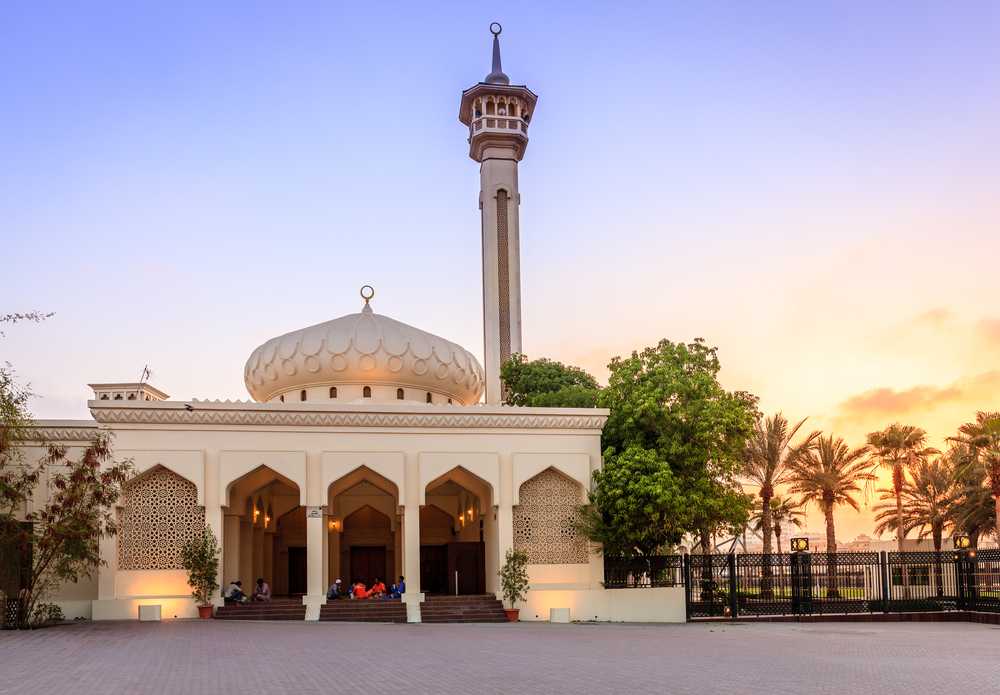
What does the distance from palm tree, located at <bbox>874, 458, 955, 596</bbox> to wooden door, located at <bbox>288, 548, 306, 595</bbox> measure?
19194 mm

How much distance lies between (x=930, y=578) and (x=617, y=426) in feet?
25.0

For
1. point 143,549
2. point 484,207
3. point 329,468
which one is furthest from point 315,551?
point 484,207

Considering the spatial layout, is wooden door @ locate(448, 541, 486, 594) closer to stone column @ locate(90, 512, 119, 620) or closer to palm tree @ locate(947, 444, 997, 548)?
stone column @ locate(90, 512, 119, 620)

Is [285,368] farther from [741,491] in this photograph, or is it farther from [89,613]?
[741,491]

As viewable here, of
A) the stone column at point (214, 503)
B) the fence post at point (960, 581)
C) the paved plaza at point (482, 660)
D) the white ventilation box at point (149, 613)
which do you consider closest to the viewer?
the paved plaza at point (482, 660)

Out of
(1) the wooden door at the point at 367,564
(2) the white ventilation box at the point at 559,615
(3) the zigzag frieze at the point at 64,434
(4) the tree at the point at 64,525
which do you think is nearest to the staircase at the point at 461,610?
(2) the white ventilation box at the point at 559,615

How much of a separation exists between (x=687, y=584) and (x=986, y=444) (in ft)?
36.7

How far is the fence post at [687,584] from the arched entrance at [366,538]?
24.0ft

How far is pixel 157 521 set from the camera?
21.6m

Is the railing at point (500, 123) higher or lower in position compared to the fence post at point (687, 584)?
higher

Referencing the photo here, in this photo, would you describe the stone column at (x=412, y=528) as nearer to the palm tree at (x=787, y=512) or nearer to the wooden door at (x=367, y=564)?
the wooden door at (x=367, y=564)

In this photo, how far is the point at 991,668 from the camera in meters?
12.3

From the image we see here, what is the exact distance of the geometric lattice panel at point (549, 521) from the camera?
2311 cm

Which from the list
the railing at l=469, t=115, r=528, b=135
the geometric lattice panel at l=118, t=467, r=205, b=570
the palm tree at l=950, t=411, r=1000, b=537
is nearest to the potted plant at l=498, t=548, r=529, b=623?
the geometric lattice panel at l=118, t=467, r=205, b=570
